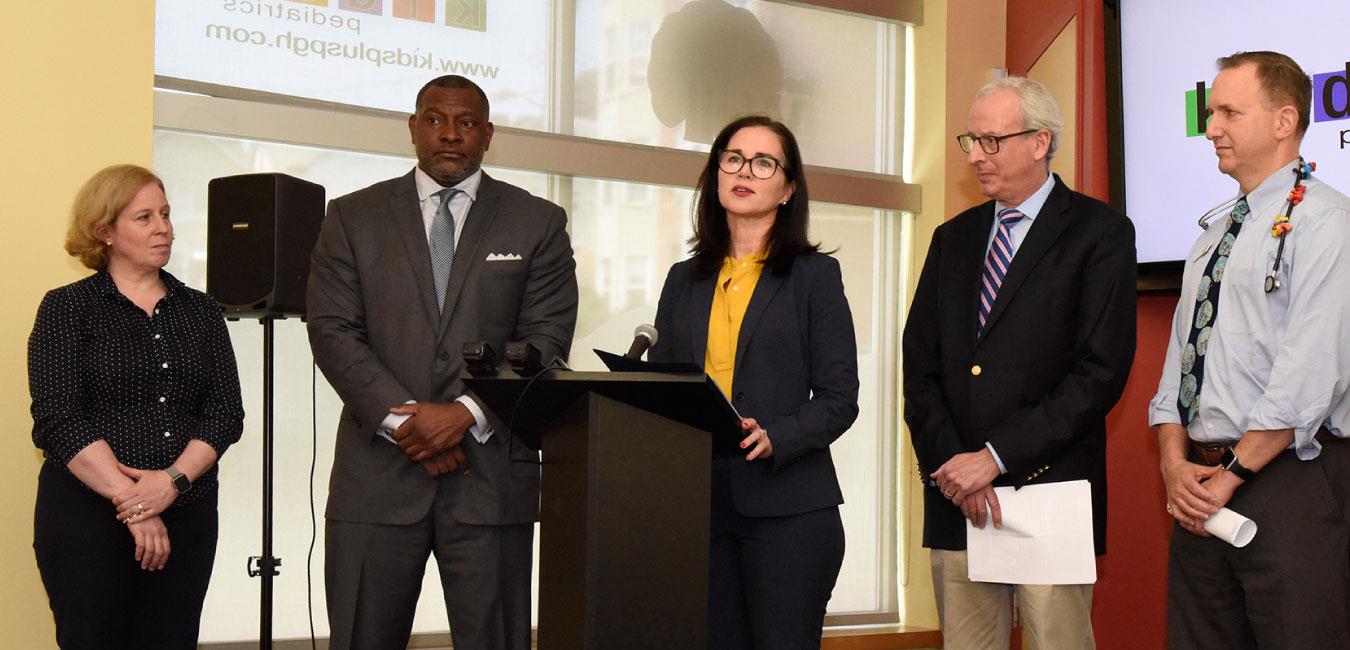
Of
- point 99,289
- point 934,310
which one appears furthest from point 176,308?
point 934,310

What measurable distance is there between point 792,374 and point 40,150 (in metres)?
2.84

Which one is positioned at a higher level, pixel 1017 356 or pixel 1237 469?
pixel 1017 356

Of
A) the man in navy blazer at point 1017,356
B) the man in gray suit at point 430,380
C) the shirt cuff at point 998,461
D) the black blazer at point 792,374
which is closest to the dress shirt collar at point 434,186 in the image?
the man in gray suit at point 430,380

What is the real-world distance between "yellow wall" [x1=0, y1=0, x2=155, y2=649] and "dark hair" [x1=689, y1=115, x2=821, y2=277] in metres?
2.35

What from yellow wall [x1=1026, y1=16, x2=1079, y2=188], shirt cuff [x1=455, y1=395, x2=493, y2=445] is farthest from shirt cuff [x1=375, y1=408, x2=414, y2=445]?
yellow wall [x1=1026, y1=16, x2=1079, y2=188]

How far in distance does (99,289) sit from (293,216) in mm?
820

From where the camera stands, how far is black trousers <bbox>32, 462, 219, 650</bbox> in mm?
3143

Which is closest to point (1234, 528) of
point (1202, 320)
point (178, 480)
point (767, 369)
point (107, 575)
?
point (1202, 320)

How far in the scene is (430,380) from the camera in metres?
3.01

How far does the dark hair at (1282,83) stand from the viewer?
275 cm

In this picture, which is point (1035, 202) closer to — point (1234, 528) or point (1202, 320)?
point (1202, 320)

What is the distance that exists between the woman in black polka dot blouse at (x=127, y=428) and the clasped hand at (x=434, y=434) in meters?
0.80

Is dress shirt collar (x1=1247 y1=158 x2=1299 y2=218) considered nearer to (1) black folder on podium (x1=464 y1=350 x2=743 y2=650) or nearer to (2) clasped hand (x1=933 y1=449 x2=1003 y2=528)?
(2) clasped hand (x1=933 y1=449 x2=1003 y2=528)

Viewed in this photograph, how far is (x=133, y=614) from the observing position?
10.7 feet
